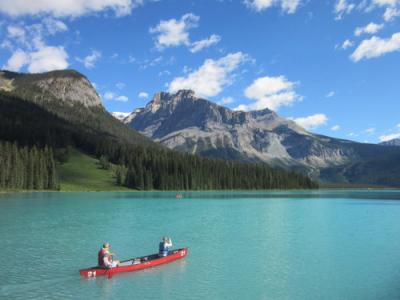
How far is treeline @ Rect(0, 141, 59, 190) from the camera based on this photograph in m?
169

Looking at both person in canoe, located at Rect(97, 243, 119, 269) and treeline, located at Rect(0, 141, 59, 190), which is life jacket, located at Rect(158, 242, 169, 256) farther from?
treeline, located at Rect(0, 141, 59, 190)

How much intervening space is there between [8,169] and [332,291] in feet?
534

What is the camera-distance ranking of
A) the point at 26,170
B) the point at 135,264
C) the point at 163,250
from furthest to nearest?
the point at 26,170 < the point at 163,250 < the point at 135,264

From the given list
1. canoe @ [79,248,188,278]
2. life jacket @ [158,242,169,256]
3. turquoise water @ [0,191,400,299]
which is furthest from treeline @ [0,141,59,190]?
canoe @ [79,248,188,278]

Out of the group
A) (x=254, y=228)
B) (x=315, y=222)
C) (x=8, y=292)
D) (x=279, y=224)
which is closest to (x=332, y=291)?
→ (x=8, y=292)

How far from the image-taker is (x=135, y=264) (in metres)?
39.2

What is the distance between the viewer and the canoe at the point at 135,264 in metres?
36.9

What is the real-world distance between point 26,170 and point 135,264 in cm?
15609

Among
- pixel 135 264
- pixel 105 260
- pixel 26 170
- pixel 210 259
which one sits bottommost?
pixel 210 259

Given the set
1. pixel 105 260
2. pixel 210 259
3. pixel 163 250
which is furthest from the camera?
pixel 210 259

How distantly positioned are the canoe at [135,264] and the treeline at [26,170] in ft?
477

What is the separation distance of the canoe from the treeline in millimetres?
145265

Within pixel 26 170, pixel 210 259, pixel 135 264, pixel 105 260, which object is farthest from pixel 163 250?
pixel 26 170

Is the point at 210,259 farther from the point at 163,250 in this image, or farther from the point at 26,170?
the point at 26,170
